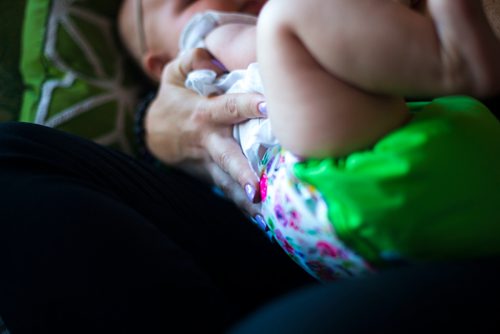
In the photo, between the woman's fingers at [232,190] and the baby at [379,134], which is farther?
the woman's fingers at [232,190]

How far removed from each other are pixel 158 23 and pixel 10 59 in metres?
0.38

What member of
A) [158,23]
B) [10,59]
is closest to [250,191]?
[158,23]

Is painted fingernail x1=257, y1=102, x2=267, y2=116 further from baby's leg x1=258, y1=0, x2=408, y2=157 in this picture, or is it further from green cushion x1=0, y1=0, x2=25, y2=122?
green cushion x1=0, y1=0, x2=25, y2=122

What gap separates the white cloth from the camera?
2.54 feet

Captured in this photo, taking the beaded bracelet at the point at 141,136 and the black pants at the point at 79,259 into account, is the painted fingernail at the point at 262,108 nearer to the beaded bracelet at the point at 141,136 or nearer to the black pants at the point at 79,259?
the black pants at the point at 79,259

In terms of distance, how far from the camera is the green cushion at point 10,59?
4.00ft

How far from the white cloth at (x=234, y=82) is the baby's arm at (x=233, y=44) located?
0.03 meters

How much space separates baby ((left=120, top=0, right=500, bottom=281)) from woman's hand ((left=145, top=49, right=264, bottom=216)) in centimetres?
20

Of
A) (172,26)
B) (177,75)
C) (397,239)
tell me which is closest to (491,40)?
(397,239)

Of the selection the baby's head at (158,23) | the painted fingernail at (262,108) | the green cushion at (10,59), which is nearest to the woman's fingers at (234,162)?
the painted fingernail at (262,108)

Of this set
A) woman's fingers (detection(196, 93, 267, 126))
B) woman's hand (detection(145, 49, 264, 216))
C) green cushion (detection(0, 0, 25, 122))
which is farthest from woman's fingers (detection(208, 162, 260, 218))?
green cushion (detection(0, 0, 25, 122))

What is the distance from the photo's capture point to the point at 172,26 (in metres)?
1.18

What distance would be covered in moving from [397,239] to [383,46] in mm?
205

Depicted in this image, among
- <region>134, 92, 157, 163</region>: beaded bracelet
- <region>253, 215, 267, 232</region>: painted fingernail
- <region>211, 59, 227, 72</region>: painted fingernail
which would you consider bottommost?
<region>253, 215, 267, 232</region>: painted fingernail
